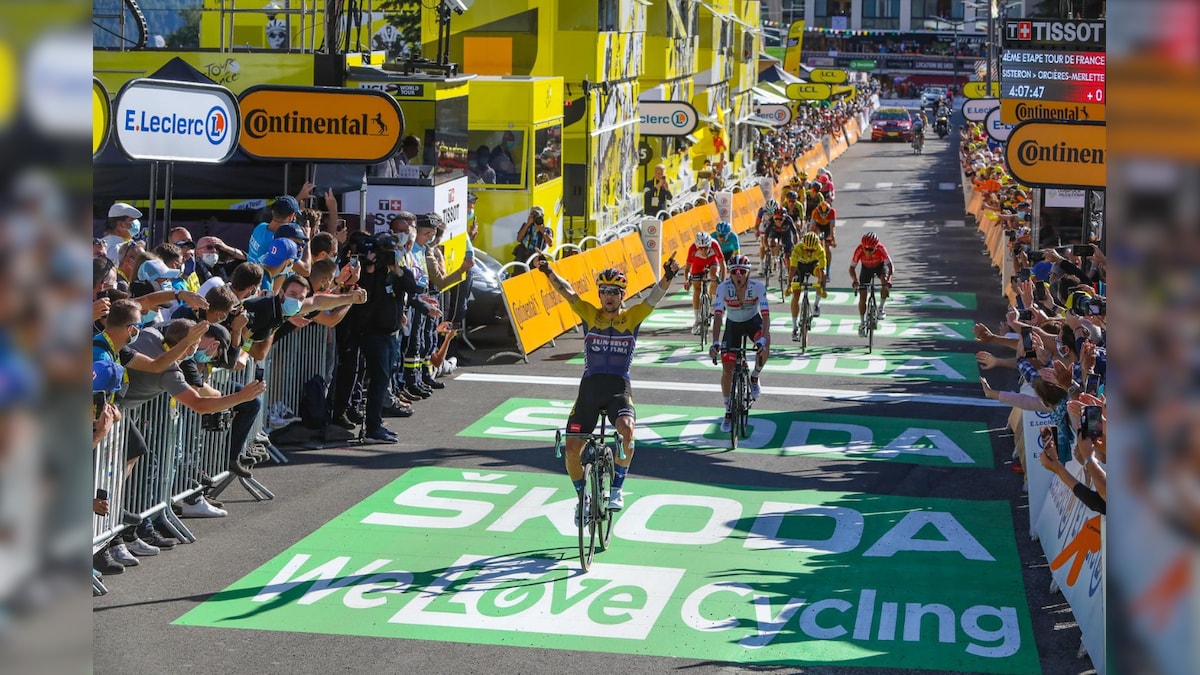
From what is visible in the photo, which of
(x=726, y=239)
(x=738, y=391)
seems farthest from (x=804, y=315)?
(x=738, y=391)

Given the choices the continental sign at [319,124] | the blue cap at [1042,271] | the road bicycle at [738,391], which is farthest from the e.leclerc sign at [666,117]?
the continental sign at [319,124]

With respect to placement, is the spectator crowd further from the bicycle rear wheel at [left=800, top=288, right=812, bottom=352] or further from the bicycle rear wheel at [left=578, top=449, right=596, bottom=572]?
the bicycle rear wheel at [left=800, top=288, right=812, bottom=352]

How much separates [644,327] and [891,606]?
549 inches

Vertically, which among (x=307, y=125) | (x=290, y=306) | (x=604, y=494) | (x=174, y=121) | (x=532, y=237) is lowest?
(x=604, y=494)

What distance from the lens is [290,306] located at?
12.1m

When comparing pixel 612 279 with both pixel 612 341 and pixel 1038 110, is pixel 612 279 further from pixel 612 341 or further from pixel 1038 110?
pixel 1038 110

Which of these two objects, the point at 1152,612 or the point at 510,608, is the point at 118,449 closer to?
the point at 510,608

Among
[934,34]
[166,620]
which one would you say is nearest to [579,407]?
[166,620]

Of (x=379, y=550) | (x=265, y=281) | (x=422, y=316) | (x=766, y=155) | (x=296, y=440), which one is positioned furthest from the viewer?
(x=766, y=155)

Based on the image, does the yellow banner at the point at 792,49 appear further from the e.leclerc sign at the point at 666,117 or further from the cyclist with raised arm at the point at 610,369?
the cyclist with raised arm at the point at 610,369

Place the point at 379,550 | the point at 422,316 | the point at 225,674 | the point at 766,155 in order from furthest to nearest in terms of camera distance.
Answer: the point at 766,155, the point at 422,316, the point at 379,550, the point at 225,674

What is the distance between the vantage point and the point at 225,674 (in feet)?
26.2

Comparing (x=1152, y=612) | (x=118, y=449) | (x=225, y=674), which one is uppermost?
(x=1152, y=612)

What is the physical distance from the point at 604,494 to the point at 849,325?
1389 cm
